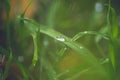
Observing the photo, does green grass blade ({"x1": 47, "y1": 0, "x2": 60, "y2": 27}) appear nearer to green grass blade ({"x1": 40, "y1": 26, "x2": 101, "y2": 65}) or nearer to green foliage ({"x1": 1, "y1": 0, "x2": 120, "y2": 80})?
green foliage ({"x1": 1, "y1": 0, "x2": 120, "y2": 80})

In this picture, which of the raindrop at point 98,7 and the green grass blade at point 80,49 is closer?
the green grass blade at point 80,49

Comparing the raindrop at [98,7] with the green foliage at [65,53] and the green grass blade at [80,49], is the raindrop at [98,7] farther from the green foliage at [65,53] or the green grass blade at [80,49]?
the green grass blade at [80,49]

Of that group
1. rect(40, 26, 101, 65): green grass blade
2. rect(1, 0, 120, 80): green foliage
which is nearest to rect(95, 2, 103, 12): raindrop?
rect(1, 0, 120, 80): green foliage

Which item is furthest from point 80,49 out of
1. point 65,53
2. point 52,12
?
point 52,12

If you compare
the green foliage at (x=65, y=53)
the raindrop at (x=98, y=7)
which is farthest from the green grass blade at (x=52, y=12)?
the raindrop at (x=98, y=7)

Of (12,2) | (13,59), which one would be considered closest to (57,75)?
(13,59)

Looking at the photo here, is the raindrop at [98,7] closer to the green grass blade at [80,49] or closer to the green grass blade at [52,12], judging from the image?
the green grass blade at [52,12]

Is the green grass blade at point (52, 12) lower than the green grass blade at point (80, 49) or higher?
higher

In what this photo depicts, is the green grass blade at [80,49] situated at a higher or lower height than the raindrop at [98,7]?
lower

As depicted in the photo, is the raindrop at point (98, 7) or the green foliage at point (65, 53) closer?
the green foliage at point (65, 53)

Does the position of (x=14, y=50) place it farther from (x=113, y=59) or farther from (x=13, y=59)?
(x=113, y=59)

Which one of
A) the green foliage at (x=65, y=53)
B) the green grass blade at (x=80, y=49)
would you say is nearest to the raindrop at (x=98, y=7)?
the green foliage at (x=65, y=53)

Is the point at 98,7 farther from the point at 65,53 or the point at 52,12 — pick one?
the point at 65,53
